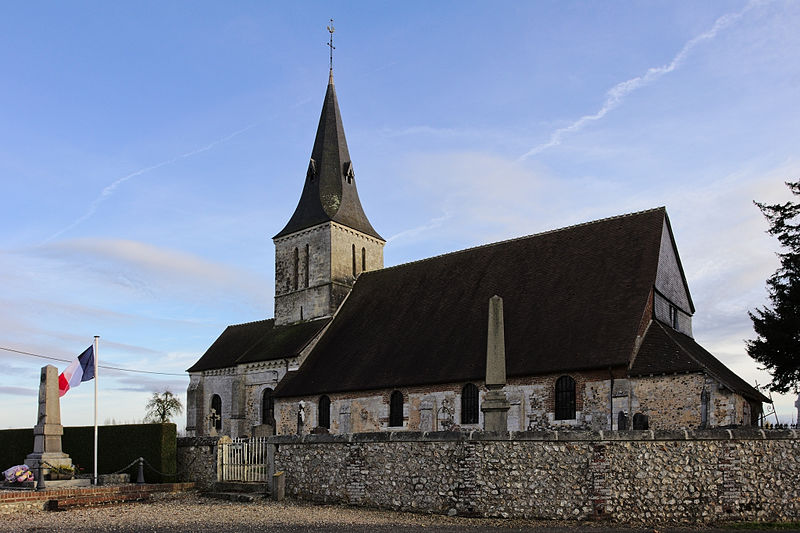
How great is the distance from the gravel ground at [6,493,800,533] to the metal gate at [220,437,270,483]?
9.33ft

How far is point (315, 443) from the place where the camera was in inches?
656

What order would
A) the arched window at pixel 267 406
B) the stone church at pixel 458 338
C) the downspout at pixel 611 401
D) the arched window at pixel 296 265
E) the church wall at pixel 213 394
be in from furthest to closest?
1. the arched window at pixel 296 265
2. the church wall at pixel 213 394
3. the arched window at pixel 267 406
4. the stone church at pixel 458 338
5. the downspout at pixel 611 401

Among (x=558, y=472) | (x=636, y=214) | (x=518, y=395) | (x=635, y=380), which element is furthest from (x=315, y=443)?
(x=636, y=214)

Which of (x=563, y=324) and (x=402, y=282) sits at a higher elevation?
(x=402, y=282)

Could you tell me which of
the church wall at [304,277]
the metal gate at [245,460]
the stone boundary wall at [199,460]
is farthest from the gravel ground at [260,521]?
the church wall at [304,277]

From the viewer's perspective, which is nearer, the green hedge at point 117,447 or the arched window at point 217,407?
the green hedge at point 117,447

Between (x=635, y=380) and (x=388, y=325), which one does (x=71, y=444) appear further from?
(x=635, y=380)

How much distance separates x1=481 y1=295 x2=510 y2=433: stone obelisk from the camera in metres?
15.2

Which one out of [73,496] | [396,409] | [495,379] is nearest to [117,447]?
[73,496]

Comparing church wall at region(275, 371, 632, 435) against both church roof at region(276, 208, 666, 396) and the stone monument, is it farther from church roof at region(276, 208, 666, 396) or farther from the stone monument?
the stone monument

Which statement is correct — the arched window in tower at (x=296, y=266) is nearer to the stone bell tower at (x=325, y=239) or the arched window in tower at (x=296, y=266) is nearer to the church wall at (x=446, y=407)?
the stone bell tower at (x=325, y=239)

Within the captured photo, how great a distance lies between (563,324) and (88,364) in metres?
14.5

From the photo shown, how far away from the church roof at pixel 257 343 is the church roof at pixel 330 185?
518cm

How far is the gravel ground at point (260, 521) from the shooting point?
40.1 ft
